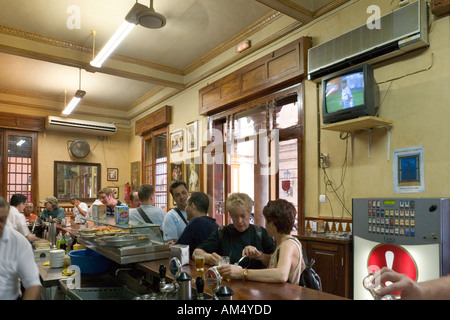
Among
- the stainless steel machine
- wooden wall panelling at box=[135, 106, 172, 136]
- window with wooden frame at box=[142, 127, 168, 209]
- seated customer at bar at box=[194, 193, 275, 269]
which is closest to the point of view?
seated customer at bar at box=[194, 193, 275, 269]

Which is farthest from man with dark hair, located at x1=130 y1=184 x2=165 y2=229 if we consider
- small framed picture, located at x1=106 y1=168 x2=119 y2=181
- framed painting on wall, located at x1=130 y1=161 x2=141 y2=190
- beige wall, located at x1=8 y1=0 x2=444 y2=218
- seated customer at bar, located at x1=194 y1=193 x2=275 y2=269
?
small framed picture, located at x1=106 y1=168 x2=119 y2=181

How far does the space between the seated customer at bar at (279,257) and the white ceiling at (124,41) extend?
2.56 m

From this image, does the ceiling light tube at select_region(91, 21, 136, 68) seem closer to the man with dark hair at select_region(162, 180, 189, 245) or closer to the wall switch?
the man with dark hair at select_region(162, 180, 189, 245)

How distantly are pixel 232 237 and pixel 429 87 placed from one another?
7.43 feet

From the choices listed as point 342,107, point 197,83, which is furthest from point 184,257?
point 197,83

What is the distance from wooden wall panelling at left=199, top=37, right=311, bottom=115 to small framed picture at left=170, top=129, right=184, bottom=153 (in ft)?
3.10

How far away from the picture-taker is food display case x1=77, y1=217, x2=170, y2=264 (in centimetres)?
235

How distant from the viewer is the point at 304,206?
410 centimetres

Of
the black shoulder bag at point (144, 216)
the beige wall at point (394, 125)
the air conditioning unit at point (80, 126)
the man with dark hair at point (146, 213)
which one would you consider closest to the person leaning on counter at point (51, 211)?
the air conditioning unit at point (80, 126)

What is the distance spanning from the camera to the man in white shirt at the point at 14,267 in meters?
1.71

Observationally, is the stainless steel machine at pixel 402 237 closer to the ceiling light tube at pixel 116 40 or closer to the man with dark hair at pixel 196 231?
the man with dark hair at pixel 196 231

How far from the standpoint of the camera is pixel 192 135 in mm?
6457

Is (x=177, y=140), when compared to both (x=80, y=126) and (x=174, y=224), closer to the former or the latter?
(x=80, y=126)
